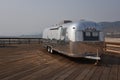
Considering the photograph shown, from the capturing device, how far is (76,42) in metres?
14.3

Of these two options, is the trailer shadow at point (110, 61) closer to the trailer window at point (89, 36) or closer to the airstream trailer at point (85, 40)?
the airstream trailer at point (85, 40)

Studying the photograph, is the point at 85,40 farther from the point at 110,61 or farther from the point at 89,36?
the point at 110,61

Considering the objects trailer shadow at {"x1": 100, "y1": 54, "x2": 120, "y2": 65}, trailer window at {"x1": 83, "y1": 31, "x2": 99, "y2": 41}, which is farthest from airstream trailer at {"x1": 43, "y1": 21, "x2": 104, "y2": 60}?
trailer shadow at {"x1": 100, "y1": 54, "x2": 120, "y2": 65}

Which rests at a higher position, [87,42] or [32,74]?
[87,42]

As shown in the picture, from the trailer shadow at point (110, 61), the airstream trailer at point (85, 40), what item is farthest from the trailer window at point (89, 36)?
the trailer shadow at point (110, 61)

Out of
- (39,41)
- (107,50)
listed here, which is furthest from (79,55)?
(39,41)

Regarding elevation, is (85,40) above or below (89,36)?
below

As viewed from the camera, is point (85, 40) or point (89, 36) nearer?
point (85, 40)

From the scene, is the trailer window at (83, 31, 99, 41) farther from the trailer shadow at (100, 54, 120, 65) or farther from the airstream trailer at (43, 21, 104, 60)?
the trailer shadow at (100, 54, 120, 65)

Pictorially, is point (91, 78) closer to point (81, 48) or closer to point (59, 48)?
point (81, 48)

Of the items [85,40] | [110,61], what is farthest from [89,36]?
[110,61]

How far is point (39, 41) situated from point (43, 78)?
103 feet

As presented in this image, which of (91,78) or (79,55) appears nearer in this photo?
(91,78)

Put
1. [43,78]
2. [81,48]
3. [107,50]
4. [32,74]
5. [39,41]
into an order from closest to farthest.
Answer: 1. [43,78]
2. [32,74]
3. [81,48]
4. [107,50]
5. [39,41]
